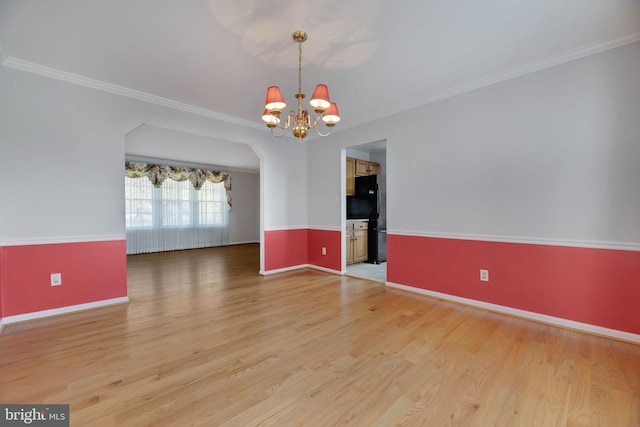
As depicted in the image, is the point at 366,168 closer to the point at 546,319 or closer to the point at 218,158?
the point at 218,158

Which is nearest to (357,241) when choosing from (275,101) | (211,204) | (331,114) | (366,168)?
(366,168)

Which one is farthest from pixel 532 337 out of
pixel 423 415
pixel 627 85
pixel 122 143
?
pixel 122 143

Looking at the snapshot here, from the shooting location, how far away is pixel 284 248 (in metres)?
4.99

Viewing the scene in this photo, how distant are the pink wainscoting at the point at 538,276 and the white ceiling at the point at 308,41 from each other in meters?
1.88

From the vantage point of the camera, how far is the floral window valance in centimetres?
697

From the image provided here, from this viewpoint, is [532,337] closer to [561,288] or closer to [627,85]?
[561,288]

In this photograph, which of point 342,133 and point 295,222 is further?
point 295,222

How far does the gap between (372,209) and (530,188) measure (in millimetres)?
3080

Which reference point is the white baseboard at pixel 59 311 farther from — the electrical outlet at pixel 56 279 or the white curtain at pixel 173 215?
the white curtain at pixel 173 215


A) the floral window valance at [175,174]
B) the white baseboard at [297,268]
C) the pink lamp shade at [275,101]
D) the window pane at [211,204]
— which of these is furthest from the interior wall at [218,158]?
the pink lamp shade at [275,101]

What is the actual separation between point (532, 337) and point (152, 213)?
8259 millimetres

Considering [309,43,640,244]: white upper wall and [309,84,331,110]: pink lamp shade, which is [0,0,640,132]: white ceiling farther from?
[309,84,331,110]: pink lamp shade

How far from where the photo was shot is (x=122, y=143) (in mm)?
3303

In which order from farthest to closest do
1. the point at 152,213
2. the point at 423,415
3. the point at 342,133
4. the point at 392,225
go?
the point at 152,213 < the point at 342,133 < the point at 392,225 < the point at 423,415
